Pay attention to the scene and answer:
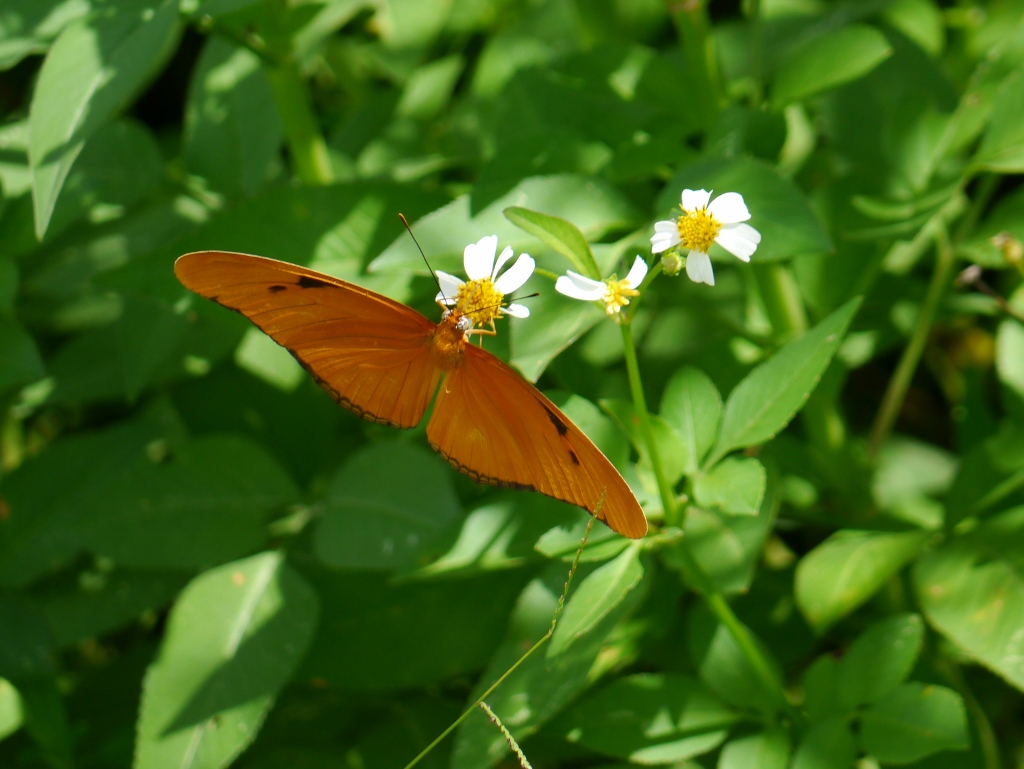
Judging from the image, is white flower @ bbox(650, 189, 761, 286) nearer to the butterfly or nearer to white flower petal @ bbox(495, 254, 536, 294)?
white flower petal @ bbox(495, 254, 536, 294)

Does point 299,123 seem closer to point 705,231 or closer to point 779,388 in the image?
point 705,231

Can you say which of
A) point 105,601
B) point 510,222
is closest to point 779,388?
point 510,222

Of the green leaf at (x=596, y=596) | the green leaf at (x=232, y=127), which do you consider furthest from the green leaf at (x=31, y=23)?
the green leaf at (x=596, y=596)

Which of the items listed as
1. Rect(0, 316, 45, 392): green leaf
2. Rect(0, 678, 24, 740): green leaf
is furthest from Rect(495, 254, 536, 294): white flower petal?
Rect(0, 678, 24, 740): green leaf

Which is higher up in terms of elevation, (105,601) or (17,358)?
(17,358)

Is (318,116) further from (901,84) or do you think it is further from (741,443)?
(741,443)

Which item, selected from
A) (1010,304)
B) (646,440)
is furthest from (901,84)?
(646,440)

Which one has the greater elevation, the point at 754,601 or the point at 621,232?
the point at 621,232
